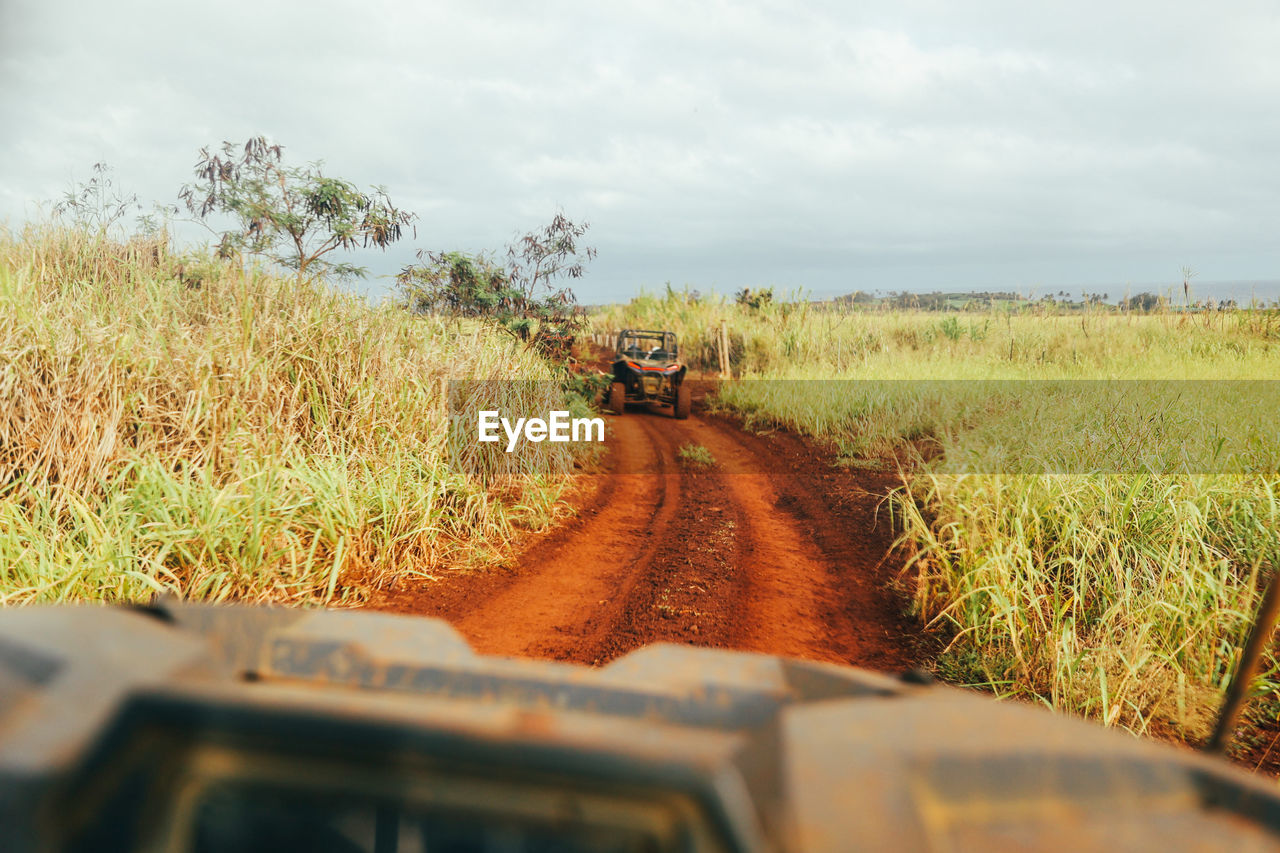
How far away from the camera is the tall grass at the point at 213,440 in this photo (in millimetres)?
4023

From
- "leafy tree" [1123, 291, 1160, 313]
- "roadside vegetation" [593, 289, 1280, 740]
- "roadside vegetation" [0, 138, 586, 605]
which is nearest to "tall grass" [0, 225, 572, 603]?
"roadside vegetation" [0, 138, 586, 605]

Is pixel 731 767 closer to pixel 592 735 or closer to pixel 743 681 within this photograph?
pixel 592 735

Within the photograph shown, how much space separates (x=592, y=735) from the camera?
81 centimetres

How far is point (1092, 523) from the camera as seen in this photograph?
430 cm

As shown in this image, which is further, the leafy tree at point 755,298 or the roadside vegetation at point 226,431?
the leafy tree at point 755,298

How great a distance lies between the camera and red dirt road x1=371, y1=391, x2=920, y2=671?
4.13 m

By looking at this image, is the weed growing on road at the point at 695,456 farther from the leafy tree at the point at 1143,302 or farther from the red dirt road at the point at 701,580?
the leafy tree at the point at 1143,302

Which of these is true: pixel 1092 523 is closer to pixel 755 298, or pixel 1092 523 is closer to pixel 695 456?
pixel 695 456

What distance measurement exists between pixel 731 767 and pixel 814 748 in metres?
0.12

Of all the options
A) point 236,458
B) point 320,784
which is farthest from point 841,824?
point 236,458

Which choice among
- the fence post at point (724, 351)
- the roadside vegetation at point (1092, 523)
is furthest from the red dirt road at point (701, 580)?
the fence post at point (724, 351)

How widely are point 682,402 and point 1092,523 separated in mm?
8600

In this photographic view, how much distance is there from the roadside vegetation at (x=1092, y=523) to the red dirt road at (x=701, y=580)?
1.39 ft

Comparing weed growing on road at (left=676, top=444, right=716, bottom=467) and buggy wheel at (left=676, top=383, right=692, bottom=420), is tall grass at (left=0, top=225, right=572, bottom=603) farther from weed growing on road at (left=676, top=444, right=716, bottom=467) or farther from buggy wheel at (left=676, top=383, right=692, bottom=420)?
buggy wheel at (left=676, top=383, right=692, bottom=420)
